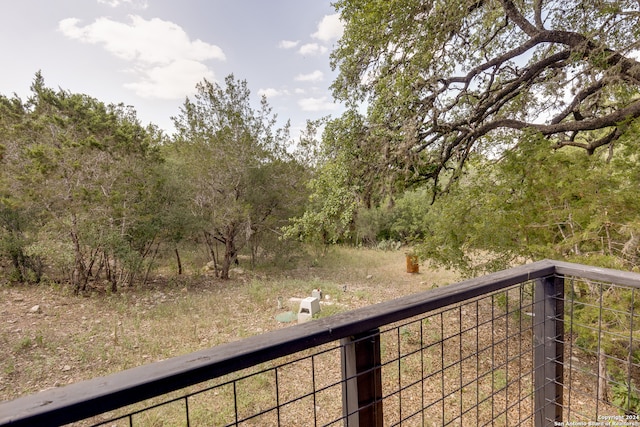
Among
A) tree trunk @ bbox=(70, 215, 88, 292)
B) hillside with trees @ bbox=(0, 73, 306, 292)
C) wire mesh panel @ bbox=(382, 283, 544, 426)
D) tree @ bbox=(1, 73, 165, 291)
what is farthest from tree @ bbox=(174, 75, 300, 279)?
wire mesh panel @ bbox=(382, 283, 544, 426)

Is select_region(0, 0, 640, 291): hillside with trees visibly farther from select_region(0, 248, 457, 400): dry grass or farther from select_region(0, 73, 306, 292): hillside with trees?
select_region(0, 248, 457, 400): dry grass

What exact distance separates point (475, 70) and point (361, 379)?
4.75 metres

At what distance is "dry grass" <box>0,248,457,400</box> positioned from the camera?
4078 millimetres

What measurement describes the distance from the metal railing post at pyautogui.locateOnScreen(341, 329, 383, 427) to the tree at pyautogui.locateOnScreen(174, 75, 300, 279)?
7.59 meters

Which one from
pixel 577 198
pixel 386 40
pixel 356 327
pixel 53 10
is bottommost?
pixel 356 327

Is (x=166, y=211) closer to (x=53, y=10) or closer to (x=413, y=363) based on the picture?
(x=53, y=10)

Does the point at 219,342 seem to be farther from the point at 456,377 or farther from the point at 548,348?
the point at 548,348

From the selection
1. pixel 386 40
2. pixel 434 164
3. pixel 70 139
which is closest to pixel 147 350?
pixel 70 139

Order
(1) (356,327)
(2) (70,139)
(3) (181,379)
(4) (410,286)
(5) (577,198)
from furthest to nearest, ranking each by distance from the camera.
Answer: (4) (410,286)
(2) (70,139)
(5) (577,198)
(1) (356,327)
(3) (181,379)

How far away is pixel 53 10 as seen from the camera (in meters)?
5.13

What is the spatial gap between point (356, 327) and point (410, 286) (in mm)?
8026

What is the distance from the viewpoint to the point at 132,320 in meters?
5.51

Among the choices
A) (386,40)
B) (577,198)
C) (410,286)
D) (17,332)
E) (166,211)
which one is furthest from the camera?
(410,286)

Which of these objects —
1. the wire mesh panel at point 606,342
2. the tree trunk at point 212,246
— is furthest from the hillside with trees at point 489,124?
the tree trunk at point 212,246
